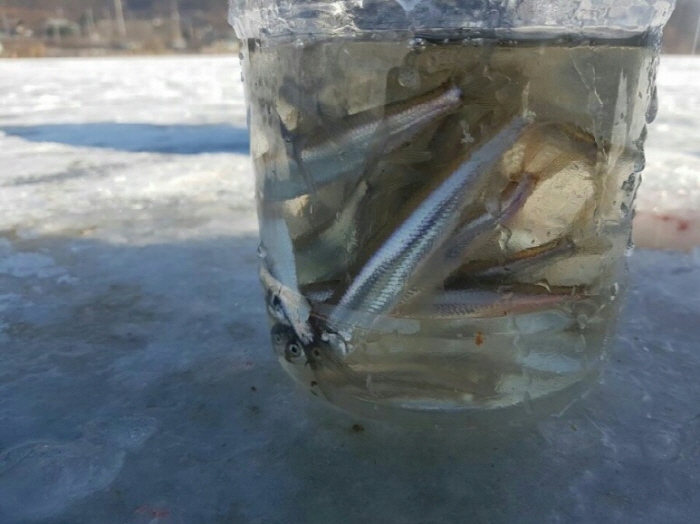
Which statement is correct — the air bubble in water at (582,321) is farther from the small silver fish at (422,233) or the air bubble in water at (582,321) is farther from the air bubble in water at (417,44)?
the air bubble in water at (417,44)

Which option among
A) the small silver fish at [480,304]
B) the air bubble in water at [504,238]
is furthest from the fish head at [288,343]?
the air bubble in water at [504,238]

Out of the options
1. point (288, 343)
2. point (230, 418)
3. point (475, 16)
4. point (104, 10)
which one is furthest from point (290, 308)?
point (104, 10)

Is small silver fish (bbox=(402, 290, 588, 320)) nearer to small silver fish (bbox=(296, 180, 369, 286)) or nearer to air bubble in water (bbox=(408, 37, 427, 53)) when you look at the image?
small silver fish (bbox=(296, 180, 369, 286))

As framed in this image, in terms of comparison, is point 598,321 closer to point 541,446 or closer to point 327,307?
point 541,446

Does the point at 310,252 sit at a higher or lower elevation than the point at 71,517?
higher

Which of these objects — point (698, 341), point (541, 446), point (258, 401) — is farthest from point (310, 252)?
point (698, 341)

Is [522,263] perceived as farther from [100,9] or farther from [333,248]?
[100,9]
